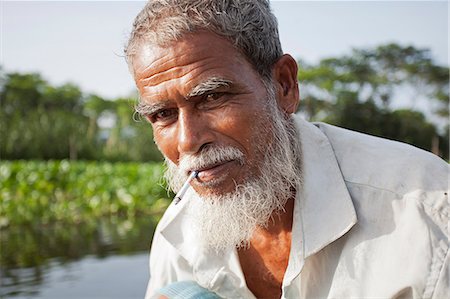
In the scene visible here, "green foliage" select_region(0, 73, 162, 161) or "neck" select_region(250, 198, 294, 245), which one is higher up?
"neck" select_region(250, 198, 294, 245)

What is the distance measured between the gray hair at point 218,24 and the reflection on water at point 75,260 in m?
3.37

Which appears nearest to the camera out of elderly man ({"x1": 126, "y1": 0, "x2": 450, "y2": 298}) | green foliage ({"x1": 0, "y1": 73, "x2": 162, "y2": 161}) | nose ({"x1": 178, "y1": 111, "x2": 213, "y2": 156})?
elderly man ({"x1": 126, "y1": 0, "x2": 450, "y2": 298})

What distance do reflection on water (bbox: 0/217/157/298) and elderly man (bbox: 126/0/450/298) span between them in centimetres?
314

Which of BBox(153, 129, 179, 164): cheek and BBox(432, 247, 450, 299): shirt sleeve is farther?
BBox(153, 129, 179, 164): cheek

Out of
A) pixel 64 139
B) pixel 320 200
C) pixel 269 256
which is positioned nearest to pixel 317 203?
pixel 320 200

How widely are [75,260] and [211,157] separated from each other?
481cm

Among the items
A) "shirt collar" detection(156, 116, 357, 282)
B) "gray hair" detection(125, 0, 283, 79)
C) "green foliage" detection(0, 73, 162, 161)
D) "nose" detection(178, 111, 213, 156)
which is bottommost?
"green foliage" detection(0, 73, 162, 161)

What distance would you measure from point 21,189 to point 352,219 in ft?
26.9

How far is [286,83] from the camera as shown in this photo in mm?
1728

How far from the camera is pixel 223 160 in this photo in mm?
1500

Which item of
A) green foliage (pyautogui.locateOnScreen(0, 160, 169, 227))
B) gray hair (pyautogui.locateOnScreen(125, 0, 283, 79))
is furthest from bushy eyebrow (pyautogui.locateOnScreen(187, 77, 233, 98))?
green foliage (pyautogui.locateOnScreen(0, 160, 169, 227))

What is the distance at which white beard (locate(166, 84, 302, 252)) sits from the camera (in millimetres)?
1594

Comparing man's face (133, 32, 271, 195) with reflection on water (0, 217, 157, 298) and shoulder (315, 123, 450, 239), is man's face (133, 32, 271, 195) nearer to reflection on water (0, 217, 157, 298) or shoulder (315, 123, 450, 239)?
shoulder (315, 123, 450, 239)

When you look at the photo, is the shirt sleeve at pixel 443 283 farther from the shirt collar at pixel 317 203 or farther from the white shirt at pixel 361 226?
the shirt collar at pixel 317 203
